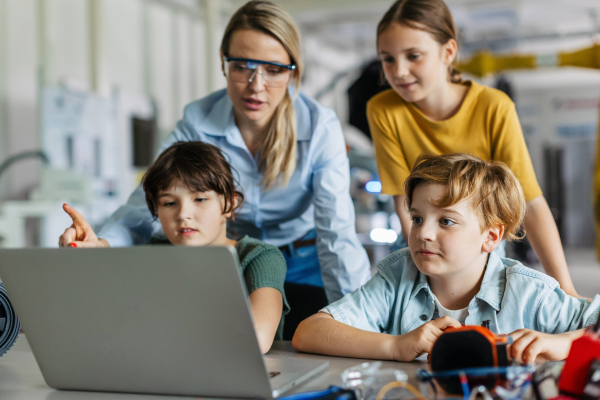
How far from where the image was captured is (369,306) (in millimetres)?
975

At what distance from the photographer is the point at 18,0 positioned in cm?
345

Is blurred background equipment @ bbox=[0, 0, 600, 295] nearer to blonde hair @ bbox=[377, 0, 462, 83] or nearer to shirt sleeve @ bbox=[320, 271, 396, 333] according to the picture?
blonde hair @ bbox=[377, 0, 462, 83]

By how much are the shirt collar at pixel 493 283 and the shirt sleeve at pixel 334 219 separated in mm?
456

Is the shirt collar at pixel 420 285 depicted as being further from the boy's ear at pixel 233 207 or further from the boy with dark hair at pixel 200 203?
the boy's ear at pixel 233 207

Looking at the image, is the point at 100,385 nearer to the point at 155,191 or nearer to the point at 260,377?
the point at 260,377

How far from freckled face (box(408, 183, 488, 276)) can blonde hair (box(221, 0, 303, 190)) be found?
53cm

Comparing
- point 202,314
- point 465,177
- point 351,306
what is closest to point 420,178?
point 465,177

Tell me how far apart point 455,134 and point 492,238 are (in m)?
0.43

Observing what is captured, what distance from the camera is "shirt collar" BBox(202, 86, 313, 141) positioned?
144cm

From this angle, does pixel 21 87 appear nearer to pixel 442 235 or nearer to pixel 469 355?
pixel 442 235

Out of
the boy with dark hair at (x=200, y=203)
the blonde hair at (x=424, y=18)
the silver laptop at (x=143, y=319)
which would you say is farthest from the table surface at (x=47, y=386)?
the blonde hair at (x=424, y=18)

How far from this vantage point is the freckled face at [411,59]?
1.27m

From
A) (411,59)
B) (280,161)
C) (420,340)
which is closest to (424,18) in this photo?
(411,59)

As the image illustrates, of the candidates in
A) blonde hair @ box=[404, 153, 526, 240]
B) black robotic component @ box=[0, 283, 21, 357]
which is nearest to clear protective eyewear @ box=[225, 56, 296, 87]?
blonde hair @ box=[404, 153, 526, 240]
